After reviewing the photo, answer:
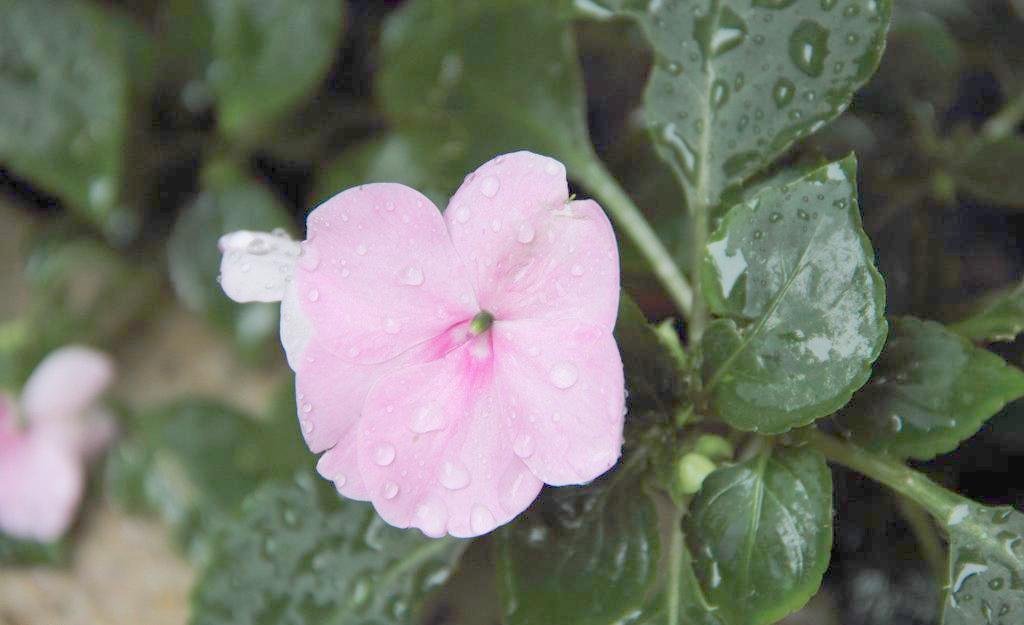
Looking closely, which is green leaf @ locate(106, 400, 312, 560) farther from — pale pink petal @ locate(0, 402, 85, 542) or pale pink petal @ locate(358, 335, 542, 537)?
pale pink petal @ locate(358, 335, 542, 537)

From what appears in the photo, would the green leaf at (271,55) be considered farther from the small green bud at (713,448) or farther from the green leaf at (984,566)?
the green leaf at (984,566)

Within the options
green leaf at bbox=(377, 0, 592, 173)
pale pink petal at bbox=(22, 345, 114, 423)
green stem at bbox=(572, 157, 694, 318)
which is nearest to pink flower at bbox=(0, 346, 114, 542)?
pale pink petal at bbox=(22, 345, 114, 423)

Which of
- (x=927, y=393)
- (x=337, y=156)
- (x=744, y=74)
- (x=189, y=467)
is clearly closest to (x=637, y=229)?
(x=744, y=74)

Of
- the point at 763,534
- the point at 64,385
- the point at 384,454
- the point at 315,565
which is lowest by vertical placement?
the point at 64,385

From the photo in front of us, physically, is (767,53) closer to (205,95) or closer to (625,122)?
A: (625,122)

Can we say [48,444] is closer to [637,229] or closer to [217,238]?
[217,238]

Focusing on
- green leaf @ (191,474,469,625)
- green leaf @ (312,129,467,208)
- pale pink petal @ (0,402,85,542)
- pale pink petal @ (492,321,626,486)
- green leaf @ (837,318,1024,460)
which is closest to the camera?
pale pink petal @ (492,321,626,486)
